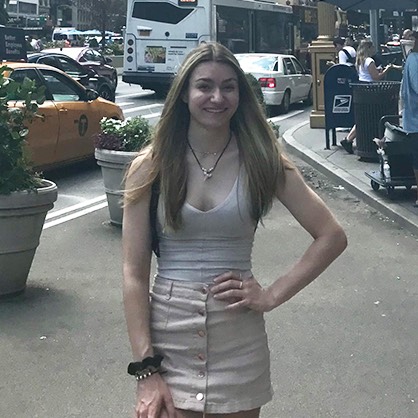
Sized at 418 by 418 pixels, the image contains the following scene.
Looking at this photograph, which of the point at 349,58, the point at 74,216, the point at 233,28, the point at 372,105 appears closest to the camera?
the point at 74,216

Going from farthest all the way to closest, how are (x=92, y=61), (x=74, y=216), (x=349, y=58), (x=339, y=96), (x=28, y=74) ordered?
(x=92, y=61) → (x=349, y=58) → (x=339, y=96) → (x=28, y=74) → (x=74, y=216)

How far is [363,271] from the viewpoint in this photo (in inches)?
298

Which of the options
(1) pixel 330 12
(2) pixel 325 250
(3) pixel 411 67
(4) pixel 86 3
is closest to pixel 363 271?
(3) pixel 411 67

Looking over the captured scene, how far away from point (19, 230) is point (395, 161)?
200 inches

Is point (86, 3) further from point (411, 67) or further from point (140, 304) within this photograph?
point (140, 304)

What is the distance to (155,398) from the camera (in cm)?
249

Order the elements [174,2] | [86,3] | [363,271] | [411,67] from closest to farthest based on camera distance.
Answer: [363,271]
[411,67]
[174,2]
[86,3]

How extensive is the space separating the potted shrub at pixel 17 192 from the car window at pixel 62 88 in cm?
586

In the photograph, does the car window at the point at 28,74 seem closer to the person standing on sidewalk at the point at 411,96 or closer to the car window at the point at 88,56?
the person standing on sidewalk at the point at 411,96

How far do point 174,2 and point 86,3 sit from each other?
1724 inches

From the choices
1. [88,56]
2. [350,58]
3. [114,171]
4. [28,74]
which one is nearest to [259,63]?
[350,58]

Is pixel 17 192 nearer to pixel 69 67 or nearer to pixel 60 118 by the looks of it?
pixel 60 118

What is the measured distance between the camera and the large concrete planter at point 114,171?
8.93 meters

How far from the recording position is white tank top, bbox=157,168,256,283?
252 cm
